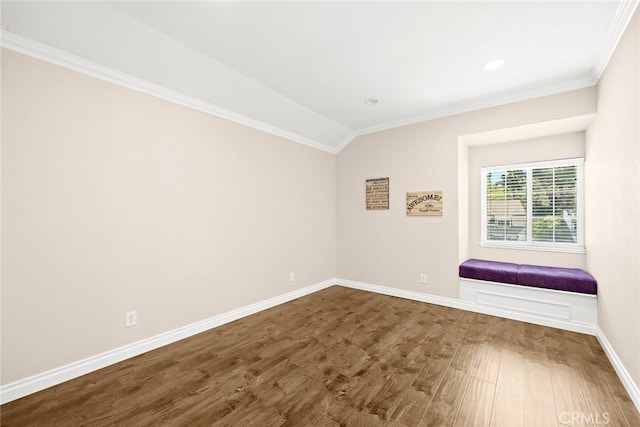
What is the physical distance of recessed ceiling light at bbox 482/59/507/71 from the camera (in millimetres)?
2666

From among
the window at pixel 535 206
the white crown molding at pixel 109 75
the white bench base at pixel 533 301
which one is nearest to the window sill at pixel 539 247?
the window at pixel 535 206

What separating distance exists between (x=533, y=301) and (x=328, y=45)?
3.64 metres

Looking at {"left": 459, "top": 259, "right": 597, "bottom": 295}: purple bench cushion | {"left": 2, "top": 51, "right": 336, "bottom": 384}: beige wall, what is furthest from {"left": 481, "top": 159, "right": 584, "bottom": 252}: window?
{"left": 2, "top": 51, "right": 336, "bottom": 384}: beige wall

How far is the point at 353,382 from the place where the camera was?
2123 millimetres

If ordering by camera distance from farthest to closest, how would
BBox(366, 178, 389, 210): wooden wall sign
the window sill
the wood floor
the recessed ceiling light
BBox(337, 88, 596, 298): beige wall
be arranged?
BBox(366, 178, 389, 210): wooden wall sign, the window sill, BBox(337, 88, 596, 298): beige wall, the recessed ceiling light, the wood floor

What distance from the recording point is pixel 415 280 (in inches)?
164

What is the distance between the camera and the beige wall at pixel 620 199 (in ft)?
6.19

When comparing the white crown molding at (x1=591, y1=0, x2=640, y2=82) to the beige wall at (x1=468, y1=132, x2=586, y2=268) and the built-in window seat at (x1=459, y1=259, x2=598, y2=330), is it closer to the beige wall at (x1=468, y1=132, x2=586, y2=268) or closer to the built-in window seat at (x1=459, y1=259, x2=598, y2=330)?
the beige wall at (x1=468, y1=132, x2=586, y2=268)

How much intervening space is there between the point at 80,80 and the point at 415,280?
4452 mm

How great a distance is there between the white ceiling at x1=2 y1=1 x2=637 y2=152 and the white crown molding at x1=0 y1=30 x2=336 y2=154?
11 millimetres

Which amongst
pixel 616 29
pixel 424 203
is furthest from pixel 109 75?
pixel 616 29

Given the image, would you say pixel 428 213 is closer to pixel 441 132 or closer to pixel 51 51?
pixel 441 132

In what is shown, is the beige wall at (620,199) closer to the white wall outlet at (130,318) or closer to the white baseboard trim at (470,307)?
the white baseboard trim at (470,307)

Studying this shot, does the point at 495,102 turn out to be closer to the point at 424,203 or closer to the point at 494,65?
the point at 494,65
